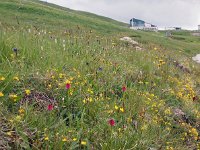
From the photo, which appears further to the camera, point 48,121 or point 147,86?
point 147,86

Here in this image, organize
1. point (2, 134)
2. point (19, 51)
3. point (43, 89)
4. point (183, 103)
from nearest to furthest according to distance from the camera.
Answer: point (2, 134)
point (43, 89)
point (19, 51)
point (183, 103)

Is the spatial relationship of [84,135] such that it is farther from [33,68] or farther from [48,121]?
[33,68]

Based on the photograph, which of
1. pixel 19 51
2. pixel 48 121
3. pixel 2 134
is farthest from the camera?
pixel 19 51

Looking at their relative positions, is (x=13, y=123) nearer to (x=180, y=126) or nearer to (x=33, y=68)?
(x=33, y=68)

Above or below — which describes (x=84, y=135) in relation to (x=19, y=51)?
below

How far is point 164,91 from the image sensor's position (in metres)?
6.69

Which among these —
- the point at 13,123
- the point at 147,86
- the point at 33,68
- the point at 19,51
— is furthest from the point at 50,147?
the point at 147,86

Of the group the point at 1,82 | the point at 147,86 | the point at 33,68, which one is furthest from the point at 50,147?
the point at 147,86

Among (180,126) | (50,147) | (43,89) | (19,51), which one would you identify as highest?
(19,51)

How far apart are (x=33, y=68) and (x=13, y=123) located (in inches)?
59.5

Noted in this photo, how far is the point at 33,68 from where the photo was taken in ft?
16.2

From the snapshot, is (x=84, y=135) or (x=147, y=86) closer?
(x=84, y=135)

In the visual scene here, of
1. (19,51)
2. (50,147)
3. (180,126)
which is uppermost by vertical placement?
(19,51)

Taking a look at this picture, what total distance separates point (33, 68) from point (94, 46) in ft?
10.8
